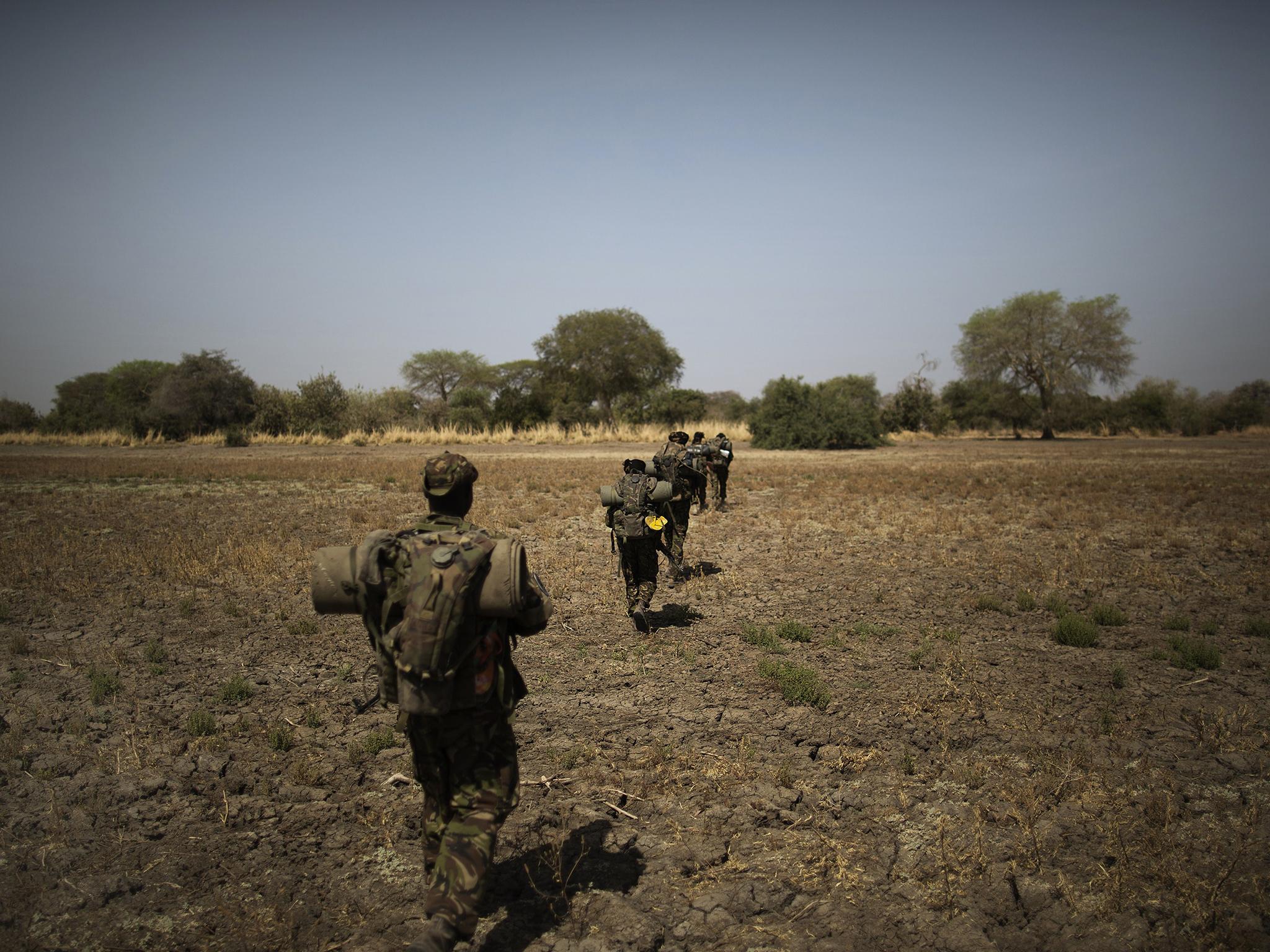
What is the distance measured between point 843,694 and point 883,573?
5204 mm

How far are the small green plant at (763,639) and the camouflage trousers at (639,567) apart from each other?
1.15m

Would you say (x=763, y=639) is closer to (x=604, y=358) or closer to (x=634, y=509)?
(x=634, y=509)

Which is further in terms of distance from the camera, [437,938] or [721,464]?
[721,464]

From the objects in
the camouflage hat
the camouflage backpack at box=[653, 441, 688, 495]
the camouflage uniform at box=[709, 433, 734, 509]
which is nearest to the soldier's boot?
the camouflage hat

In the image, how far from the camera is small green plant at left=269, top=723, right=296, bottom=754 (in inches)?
209

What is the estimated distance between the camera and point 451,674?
2.88 metres

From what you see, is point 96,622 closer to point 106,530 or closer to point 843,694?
point 106,530

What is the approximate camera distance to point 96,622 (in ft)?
27.2

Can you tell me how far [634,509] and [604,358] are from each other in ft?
177

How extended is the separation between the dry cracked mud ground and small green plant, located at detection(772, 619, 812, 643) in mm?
32

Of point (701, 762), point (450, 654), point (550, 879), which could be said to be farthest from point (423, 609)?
point (701, 762)

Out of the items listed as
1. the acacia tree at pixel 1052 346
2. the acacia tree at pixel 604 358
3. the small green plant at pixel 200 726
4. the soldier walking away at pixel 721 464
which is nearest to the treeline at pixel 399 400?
the acacia tree at pixel 604 358

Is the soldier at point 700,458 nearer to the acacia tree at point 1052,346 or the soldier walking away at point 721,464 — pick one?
the soldier walking away at point 721,464

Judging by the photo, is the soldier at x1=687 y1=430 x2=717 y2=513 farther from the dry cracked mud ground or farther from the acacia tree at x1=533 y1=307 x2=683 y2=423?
the acacia tree at x1=533 y1=307 x2=683 y2=423
